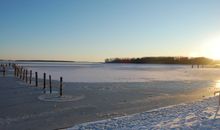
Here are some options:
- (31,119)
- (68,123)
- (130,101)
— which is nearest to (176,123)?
(68,123)

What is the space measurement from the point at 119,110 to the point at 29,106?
4.16 metres

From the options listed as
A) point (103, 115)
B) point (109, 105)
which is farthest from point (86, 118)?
point (109, 105)

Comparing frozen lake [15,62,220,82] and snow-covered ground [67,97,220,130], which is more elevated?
snow-covered ground [67,97,220,130]

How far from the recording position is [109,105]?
517 inches

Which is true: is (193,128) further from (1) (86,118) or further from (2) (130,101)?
(2) (130,101)

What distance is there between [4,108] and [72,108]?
9.73ft

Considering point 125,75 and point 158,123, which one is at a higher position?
point 158,123

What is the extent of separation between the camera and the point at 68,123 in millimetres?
9414

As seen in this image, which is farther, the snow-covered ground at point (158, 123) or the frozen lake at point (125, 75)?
the frozen lake at point (125, 75)

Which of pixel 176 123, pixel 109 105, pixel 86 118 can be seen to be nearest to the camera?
pixel 176 123

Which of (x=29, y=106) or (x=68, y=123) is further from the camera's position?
(x=29, y=106)

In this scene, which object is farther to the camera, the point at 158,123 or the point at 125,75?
the point at 125,75

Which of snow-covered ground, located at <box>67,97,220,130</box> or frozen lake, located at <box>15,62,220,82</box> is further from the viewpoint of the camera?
frozen lake, located at <box>15,62,220,82</box>

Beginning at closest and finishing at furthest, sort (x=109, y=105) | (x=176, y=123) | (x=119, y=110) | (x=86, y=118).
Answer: (x=176, y=123) → (x=86, y=118) → (x=119, y=110) → (x=109, y=105)
